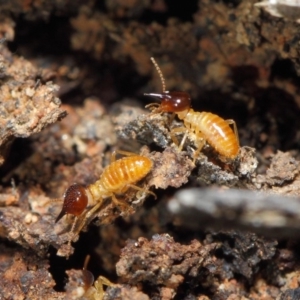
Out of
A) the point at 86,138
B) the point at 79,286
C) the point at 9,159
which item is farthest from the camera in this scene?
the point at 86,138

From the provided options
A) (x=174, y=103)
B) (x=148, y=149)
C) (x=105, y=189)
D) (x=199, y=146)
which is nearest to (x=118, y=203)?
(x=105, y=189)

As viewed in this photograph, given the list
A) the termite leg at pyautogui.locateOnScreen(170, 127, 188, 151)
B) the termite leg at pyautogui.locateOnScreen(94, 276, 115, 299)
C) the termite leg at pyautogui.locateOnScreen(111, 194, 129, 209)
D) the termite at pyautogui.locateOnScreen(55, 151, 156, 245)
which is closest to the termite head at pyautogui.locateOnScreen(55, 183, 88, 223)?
the termite at pyautogui.locateOnScreen(55, 151, 156, 245)

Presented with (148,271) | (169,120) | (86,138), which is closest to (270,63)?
(169,120)

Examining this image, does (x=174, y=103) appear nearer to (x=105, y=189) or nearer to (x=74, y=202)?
(x=105, y=189)

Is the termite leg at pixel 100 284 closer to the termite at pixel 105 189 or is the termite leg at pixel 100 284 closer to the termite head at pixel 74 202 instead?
the termite at pixel 105 189

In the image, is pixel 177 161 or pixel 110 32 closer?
pixel 177 161

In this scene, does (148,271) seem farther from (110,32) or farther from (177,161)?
(110,32)

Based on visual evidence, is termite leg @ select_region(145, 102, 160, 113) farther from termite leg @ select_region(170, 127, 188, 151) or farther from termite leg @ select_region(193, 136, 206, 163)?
termite leg @ select_region(193, 136, 206, 163)
